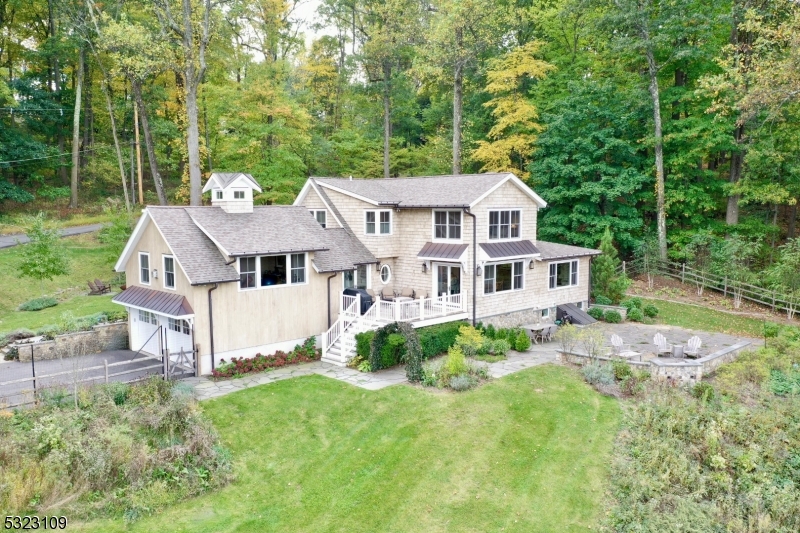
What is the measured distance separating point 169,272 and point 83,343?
379 centimetres

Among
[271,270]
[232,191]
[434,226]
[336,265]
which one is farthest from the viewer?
[434,226]

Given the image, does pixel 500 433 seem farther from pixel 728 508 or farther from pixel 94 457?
pixel 94 457

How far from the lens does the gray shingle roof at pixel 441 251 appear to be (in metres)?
20.4

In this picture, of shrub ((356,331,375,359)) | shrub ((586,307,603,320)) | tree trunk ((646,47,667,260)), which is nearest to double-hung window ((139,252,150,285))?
shrub ((356,331,375,359))

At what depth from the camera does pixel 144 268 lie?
A: 1858 centimetres

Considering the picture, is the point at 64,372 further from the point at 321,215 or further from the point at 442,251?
the point at 442,251

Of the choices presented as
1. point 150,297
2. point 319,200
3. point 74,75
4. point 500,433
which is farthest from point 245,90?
point 500,433

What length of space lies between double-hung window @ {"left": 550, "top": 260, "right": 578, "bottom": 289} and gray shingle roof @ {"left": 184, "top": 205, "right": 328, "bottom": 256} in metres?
10.2

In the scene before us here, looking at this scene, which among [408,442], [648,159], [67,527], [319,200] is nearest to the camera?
[67,527]

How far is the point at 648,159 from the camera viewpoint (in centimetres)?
3059

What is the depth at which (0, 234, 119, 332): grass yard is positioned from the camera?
21.7 meters

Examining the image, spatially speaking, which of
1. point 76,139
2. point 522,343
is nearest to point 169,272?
point 522,343

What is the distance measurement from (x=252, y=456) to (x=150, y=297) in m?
7.92

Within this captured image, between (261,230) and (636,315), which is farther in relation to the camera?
(636,315)
